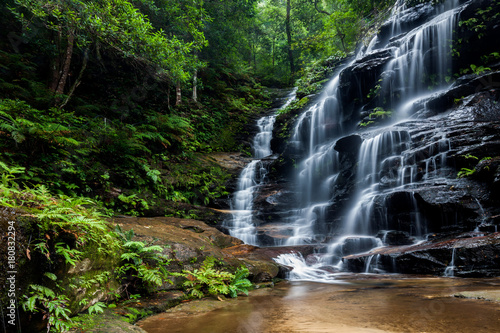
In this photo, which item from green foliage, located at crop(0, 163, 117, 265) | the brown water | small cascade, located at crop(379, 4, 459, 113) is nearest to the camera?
green foliage, located at crop(0, 163, 117, 265)

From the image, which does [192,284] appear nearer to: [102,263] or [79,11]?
[102,263]

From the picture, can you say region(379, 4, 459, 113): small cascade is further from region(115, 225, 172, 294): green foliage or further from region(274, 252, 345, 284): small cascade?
region(115, 225, 172, 294): green foliage

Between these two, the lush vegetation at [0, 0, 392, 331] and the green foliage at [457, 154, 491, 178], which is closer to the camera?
the lush vegetation at [0, 0, 392, 331]

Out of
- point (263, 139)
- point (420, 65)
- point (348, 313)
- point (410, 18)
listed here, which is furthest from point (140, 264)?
point (410, 18)

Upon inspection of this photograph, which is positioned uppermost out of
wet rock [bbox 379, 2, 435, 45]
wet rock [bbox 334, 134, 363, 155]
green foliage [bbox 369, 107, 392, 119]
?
wet rock [bbox 379, 2, 435, 45]

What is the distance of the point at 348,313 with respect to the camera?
9.38ft

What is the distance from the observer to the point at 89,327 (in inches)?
88.3

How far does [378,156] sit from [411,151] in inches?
44.0

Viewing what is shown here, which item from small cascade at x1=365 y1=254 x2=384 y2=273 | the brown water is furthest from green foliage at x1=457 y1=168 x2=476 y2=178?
the brown water

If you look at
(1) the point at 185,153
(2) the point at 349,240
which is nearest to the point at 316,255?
(2) the point at 349,240

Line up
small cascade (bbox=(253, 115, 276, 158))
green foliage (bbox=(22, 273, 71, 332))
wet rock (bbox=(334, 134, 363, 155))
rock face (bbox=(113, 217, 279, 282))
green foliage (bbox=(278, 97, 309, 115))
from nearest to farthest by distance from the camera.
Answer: green foliage (bbox=(22, 273, 71, 332))
rock face (bbox=(113, 217, 279, 282))
wet rock (bbox=(334, 134, 363, 155))
green foliage (bbox=(278, 97, 309, 115))
small cascade (bbox=(253, 115, 276, 158))

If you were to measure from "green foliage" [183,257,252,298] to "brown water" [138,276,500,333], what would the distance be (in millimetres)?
235

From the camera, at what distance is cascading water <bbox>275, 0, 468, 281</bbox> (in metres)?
7.57

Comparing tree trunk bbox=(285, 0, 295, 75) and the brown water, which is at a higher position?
tree trunk bbox=(285, 0, 295, 75)
